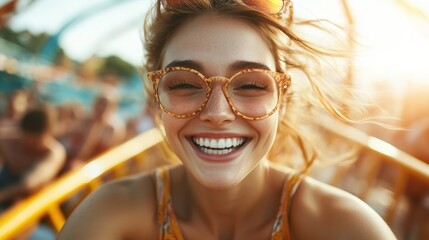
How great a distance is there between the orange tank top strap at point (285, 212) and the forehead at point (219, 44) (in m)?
0.50

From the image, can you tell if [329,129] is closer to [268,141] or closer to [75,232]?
[268,141]

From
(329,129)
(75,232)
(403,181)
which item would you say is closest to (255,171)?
(75,232)

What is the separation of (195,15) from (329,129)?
1.97m

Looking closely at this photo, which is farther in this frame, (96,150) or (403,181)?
(96,150)

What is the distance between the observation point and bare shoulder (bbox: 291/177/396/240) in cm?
140

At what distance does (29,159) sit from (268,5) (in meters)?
3.31

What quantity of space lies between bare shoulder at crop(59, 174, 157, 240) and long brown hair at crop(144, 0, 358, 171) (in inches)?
19.7

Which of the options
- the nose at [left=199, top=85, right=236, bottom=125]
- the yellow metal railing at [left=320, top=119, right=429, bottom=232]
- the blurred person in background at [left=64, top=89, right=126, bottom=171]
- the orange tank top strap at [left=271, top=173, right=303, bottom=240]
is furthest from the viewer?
the blurred person in background at [left=64, top=89, right=126, bottom=171]

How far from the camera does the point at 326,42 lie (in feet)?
5.73

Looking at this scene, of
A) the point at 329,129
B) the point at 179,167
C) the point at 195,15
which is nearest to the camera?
the point at 195,15

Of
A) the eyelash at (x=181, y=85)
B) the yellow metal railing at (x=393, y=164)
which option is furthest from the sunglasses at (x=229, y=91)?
the yellow metal railing at (x=393, y=164)

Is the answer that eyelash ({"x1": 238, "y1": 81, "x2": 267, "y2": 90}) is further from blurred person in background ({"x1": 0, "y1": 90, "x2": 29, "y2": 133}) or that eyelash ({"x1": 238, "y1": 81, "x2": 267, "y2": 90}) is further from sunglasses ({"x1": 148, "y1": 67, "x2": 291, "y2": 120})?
blurred person in background ({"x1": 0, "y1": 90, "x2": 29, "y2": 133})

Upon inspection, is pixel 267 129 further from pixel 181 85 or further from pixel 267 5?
pixel 267 5

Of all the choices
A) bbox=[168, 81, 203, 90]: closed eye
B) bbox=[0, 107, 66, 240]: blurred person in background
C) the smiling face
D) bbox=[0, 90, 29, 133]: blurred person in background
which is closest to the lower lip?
the smiling face
